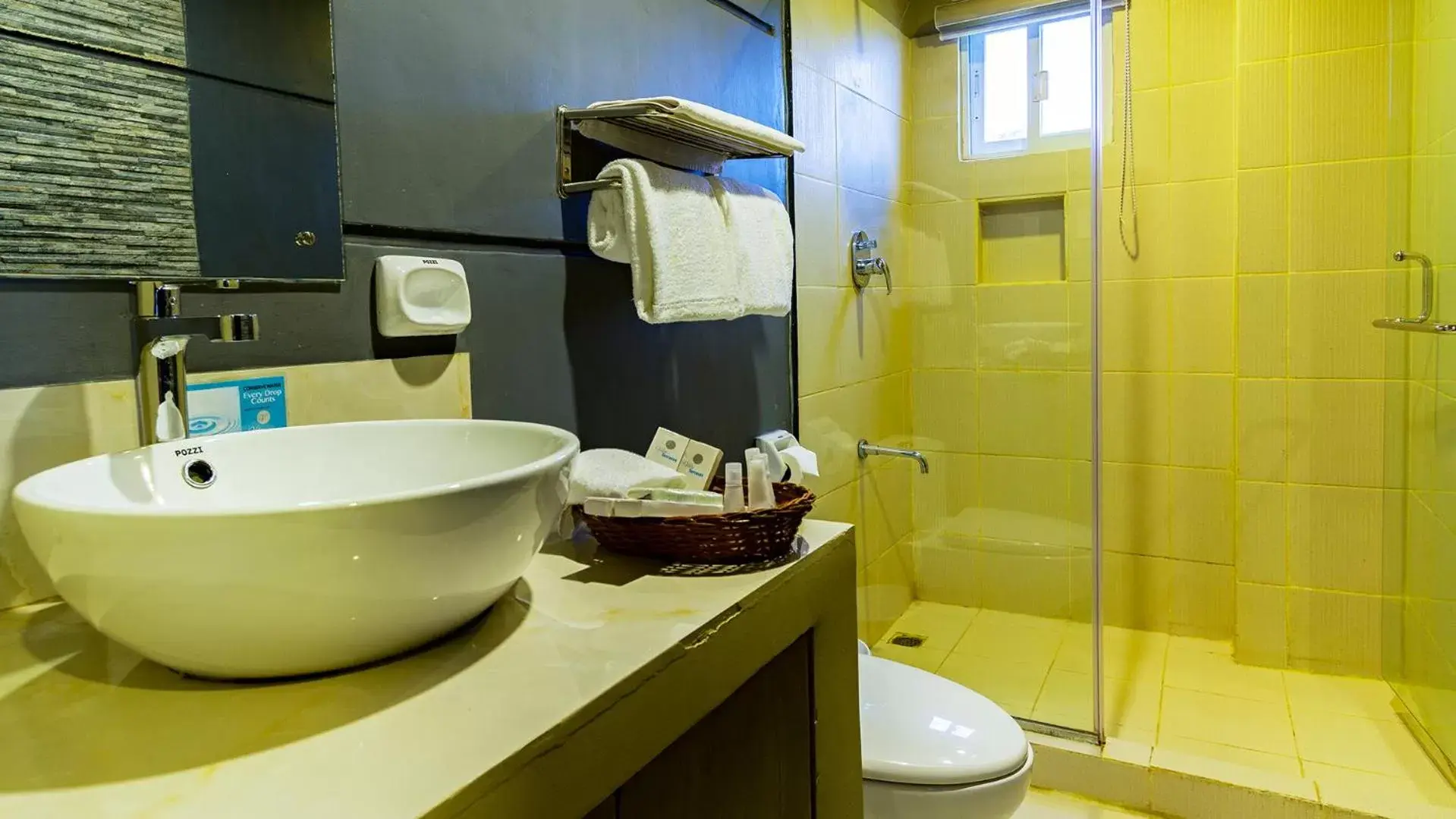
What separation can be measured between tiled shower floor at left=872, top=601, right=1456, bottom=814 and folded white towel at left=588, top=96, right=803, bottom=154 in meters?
1.53

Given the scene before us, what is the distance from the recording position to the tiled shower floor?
6.24 ft

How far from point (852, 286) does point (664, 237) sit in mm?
1126

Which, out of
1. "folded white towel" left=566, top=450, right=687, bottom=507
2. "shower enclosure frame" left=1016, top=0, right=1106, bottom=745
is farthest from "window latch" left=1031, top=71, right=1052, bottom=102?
"folded white towel" left=566, top=450, right=687, bottom=507

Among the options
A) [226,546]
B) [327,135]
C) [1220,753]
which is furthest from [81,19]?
[1220,753]

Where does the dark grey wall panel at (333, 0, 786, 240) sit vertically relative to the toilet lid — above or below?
above

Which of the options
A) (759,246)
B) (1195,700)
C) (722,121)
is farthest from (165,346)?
(1195,700)

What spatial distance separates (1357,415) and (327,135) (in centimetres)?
245

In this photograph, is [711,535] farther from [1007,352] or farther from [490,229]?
[1007,352]

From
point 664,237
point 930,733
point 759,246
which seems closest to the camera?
point 664,237

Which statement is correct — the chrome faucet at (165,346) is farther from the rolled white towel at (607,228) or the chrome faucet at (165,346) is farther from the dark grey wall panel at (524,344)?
the rolled white towel at (607,228)

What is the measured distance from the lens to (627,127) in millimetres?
1381

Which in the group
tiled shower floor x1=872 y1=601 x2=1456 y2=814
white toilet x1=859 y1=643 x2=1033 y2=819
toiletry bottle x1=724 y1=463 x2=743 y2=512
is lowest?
tiled shower floor x1=872 y1=601 x2=1456 y2=814

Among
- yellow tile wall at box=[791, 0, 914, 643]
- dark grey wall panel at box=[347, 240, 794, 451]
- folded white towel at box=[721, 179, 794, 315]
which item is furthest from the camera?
yellow tile wall at box=[791, 0, 914, 643]

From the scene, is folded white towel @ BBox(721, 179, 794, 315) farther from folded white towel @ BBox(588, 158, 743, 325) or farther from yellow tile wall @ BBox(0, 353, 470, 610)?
yellow tile wall @ BBox(0, 353, 470, 610)
